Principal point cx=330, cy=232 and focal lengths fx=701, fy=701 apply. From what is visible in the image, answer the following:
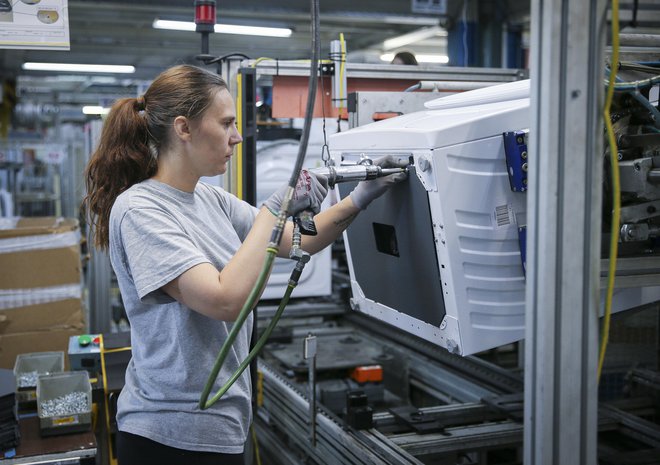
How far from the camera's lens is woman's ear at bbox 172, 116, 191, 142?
1.52m

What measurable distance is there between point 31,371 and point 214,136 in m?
1.82

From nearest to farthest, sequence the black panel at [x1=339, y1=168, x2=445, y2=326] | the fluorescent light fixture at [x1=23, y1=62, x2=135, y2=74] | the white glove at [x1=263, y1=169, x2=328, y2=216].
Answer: the white glove at [x1=263, y1=169, x2=328, y2=216]
the black panel at [x1=339, y1=168, x2=445, y2=326]
the fluorescent light fixture at [x1=23, y1=62, x2=135, y2=74]

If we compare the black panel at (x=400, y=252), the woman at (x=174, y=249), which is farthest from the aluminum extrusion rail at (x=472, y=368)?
the woman at (x=174, y=249)

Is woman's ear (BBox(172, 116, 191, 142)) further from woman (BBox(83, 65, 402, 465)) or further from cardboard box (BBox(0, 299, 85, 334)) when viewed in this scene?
cardboard box (BBox(0, 299, 85, 334))

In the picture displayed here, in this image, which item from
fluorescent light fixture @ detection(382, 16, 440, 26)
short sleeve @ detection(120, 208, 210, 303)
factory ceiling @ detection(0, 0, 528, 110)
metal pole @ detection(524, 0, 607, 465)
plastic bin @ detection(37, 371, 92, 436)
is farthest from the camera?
fluorescent light fixture @ detection(382, 16, 440, 26)

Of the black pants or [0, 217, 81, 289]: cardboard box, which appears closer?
the black pants

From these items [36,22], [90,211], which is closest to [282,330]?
[36,22]

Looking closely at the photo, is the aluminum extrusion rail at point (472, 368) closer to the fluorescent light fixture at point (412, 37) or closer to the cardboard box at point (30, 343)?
the cardboard box at point (30, 343)

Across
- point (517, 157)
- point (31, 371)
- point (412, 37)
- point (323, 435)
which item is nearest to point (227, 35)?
point (412, 37)

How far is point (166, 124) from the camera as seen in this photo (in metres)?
1.55

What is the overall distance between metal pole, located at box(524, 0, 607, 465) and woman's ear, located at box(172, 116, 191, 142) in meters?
0.75

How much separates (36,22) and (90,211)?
1049 mm

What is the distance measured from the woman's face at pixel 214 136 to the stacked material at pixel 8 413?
1.30 metres

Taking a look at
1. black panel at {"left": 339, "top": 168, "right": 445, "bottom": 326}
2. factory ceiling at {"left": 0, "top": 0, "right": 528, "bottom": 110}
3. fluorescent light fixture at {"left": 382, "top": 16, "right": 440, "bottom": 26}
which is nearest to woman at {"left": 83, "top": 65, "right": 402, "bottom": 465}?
black panel at {"left": 339, "top": 168, "right": 445, "bottom": 326}
